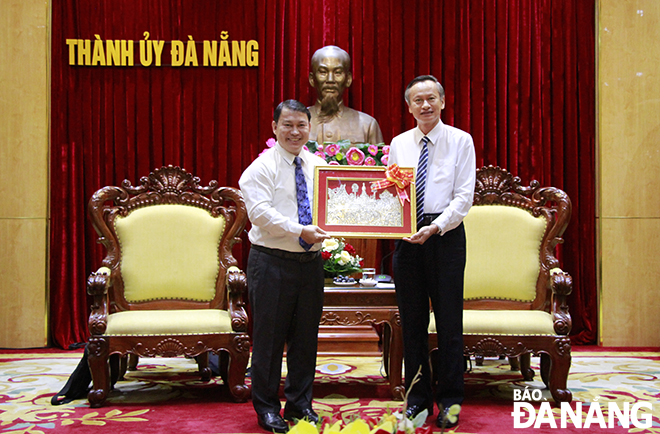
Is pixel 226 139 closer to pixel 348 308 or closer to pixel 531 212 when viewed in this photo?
pixel 348 308

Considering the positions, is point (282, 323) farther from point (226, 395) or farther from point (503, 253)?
point (503, 253)

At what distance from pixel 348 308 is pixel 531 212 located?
118cm

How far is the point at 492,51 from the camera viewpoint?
15.8 feet

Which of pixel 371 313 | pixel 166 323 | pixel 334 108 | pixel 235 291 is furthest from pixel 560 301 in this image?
pixel 334 108

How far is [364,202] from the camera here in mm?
2678

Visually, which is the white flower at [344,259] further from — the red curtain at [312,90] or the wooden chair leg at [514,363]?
the red curtain at [312,90]

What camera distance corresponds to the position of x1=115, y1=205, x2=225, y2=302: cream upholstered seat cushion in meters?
3.41

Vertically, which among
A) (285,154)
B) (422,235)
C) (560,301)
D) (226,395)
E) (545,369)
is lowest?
(226,395)

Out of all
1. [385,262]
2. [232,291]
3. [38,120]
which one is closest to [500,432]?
[232,291]

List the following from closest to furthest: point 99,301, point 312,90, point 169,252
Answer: point 99,301
point 169,252
point 312,90

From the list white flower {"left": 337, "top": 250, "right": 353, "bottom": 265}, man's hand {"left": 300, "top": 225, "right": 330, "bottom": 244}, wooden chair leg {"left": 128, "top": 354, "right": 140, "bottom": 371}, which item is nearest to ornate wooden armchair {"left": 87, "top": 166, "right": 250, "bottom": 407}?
wooden chair leg {"left": 128, "top": 354, "right": 140, "bottom": 371}

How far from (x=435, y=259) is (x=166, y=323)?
1.37 meters

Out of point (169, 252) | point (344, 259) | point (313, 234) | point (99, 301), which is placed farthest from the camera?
point (344, 259)

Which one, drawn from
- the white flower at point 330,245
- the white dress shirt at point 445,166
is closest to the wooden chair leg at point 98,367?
the white flower at point 330,245
